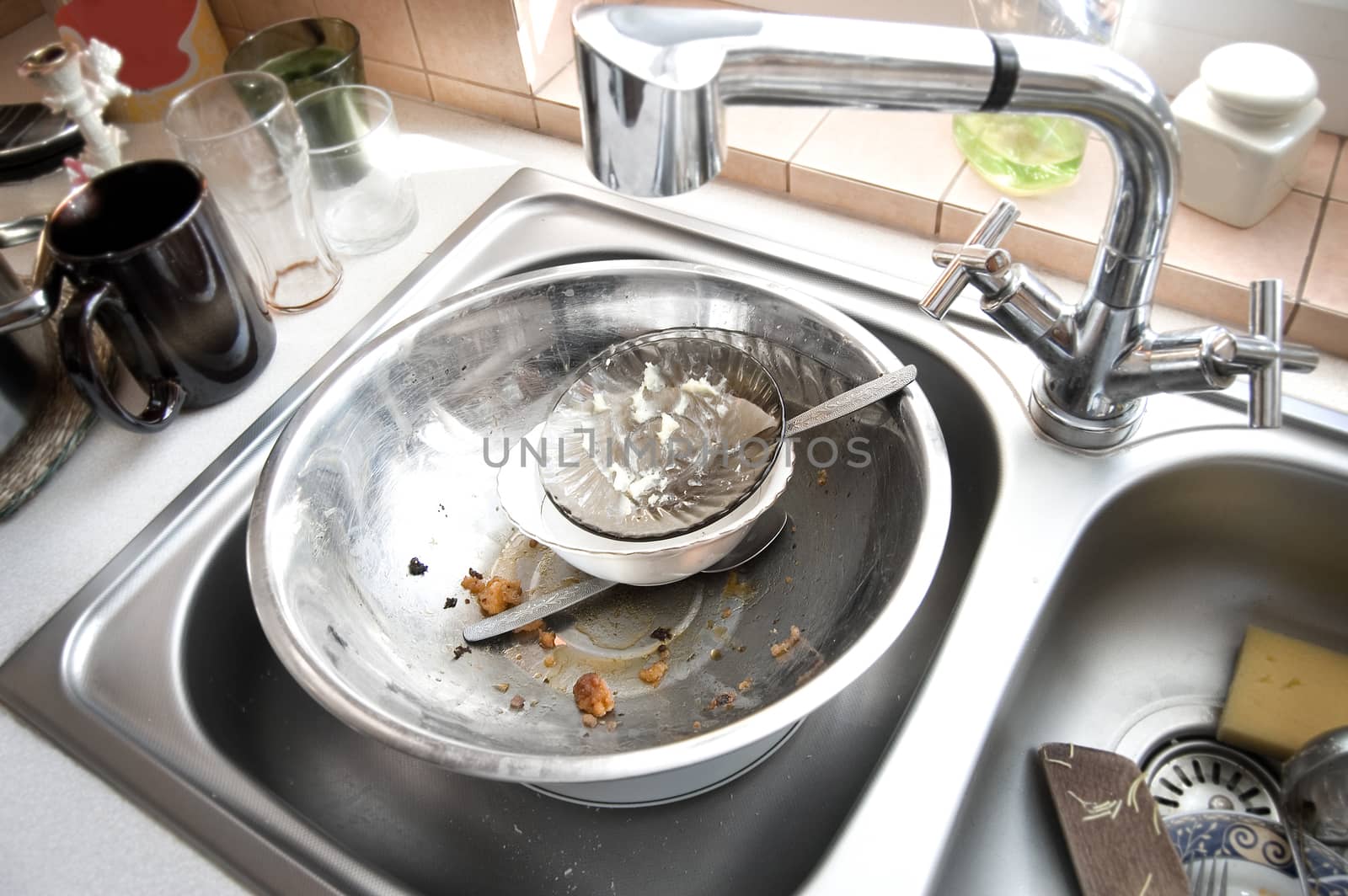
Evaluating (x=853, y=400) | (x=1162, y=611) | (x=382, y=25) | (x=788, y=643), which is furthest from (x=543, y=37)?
(x=1162, y=611)

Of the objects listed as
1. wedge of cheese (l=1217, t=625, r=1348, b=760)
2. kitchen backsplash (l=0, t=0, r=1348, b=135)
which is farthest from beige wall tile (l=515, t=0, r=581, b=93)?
wedge of cheese (l=1217, t=625, r=1348, b=760)

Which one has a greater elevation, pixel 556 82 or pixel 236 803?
pixel 556 82

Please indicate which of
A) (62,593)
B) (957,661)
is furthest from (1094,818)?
(62,593)

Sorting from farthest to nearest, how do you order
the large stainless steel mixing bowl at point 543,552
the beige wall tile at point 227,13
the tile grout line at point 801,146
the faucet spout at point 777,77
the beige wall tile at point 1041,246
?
1. the beige wall tile at point 227,13
2. the tile grout line at point 801,146
3. the beige wall tile at point 1041,246
4. the large stainless steel mixing bowl at point 543,552
5. the faucet spout at point 777,77

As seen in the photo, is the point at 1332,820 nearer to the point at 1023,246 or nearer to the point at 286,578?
the point at 1023,246

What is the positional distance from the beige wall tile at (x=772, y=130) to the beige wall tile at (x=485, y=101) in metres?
0.23

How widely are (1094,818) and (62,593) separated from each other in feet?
2.31

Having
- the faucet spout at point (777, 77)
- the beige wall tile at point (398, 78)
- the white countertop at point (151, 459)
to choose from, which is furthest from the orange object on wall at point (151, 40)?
the faucet spout at point (777, 77)

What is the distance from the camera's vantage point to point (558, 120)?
3.20ft

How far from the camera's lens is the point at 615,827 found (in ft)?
2.00

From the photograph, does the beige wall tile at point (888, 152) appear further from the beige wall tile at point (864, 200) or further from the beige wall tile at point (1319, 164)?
the beige wall tile at point (1319, 164)

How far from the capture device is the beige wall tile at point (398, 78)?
1.04 m

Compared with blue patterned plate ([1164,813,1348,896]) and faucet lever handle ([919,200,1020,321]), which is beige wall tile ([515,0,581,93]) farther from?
blue patterned plate ([1164,813,1348,896])

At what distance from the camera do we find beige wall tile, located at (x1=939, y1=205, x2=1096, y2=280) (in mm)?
760
